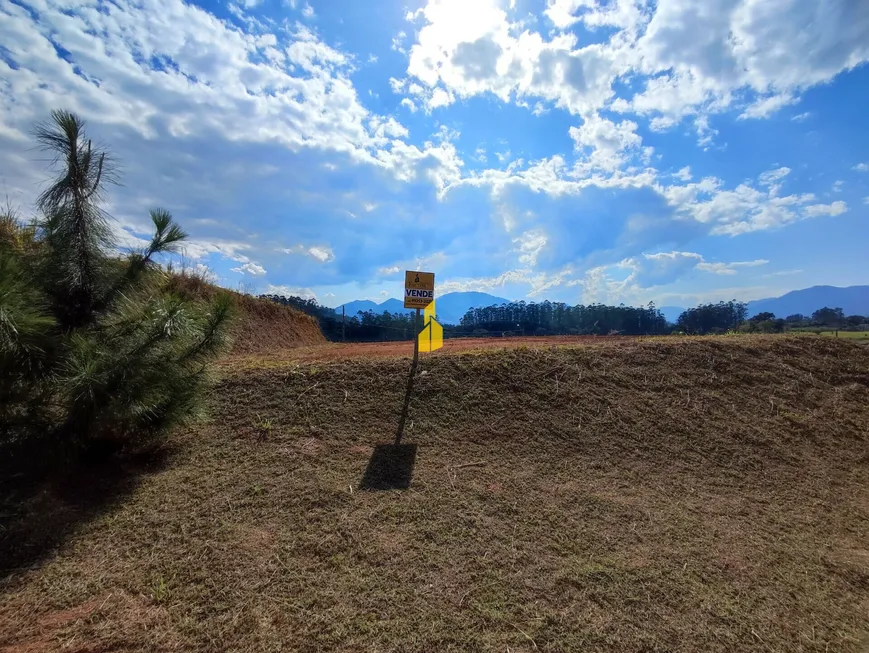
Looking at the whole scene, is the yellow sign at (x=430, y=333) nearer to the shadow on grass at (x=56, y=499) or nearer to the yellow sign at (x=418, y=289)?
the yellow sign at (x=418, y=289)

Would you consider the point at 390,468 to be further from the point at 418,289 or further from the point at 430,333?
the point at 430,333

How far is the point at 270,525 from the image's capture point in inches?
128

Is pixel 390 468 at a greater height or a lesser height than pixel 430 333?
lesser

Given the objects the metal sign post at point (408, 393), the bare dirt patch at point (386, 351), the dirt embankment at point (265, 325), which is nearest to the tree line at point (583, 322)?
the dirt embankment at point (265, 325)

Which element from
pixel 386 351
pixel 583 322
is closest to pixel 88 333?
pixel 386 351

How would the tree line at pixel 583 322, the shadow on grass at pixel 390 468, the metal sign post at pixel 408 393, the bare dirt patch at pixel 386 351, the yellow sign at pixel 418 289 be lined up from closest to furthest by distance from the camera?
1. the shadow on grass at pixel 390 468
2. the metal sign post at pixel 408 393
3. the yellow sign at pixel 418 289
4. the bare dirt patch at pixel 386 351
5. the tree line at pixel 583 322

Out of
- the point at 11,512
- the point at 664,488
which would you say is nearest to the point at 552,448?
the point at 664,488

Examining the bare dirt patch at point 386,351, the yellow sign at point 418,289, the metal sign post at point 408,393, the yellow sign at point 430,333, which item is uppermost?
the yellow sign at point 418,289

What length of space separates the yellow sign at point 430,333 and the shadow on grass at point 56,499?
3.47m

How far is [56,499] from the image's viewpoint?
3414mm

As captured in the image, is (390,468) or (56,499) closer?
(56,499)

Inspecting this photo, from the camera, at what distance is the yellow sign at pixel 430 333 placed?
243 inches

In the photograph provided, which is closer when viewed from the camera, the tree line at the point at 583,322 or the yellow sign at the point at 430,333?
the yellow sign at the point at 430,333

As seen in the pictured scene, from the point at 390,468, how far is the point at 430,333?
271 cm
